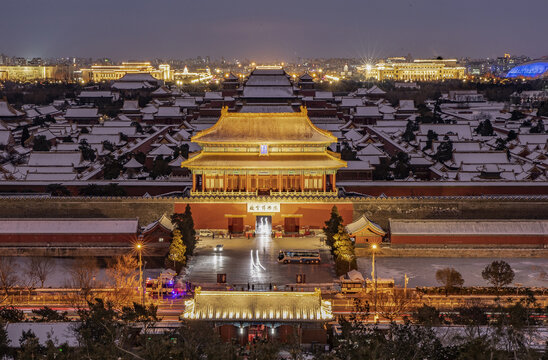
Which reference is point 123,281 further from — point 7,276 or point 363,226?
point 363,226

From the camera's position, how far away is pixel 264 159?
30266 mm

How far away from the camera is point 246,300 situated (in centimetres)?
1783

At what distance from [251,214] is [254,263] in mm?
4998

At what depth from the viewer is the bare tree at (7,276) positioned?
2100cm

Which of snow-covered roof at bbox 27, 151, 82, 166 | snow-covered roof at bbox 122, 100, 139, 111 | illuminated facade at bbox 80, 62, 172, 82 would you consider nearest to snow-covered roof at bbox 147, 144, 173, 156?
snow-covered roof at bbox 27, 151, 82, 166

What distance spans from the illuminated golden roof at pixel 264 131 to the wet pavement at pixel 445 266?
677cm

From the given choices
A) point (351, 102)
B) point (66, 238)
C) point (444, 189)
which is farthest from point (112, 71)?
point (66, 238)

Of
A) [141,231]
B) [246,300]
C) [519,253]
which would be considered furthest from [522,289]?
[141,231]

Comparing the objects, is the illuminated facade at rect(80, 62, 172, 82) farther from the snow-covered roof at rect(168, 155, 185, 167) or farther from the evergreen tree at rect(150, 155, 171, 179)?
the evergreen tree at rect(150, 155, 171, 179)

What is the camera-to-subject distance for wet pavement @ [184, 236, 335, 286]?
23406 mm

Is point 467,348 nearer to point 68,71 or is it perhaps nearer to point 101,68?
point 101,68

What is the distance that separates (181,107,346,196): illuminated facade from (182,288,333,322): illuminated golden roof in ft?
39.7

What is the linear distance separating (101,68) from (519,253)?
426 feet

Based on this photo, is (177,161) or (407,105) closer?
(177,161)
